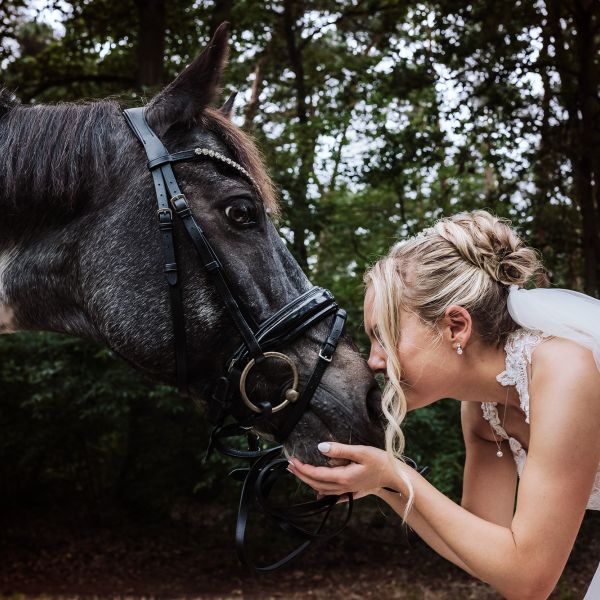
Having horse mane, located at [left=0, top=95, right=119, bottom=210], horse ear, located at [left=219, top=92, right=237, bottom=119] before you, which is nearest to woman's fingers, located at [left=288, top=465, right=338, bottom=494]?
horse mane, located at [left=0, top=95, right=119, bottom=210]

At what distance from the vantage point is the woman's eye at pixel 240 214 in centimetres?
217

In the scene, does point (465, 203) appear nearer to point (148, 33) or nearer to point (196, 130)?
point (148, 33)

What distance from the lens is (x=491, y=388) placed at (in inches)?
88.2

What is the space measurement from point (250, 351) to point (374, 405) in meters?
0.43

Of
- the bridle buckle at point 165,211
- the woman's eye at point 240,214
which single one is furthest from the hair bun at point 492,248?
the bridle buckle at point 165,211

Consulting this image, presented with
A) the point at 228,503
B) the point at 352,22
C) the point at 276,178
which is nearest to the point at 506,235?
the point at 276,178

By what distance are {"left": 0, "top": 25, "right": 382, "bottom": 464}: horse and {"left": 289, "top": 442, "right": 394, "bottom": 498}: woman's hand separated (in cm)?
14

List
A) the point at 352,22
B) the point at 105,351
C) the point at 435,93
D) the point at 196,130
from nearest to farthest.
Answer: the point at 196,130 < the point at 105,351 < the point at 435,93 < the point at 352,22

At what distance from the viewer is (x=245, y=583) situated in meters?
7.04

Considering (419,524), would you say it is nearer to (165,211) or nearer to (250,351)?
(250,351)

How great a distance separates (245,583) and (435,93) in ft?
19.4

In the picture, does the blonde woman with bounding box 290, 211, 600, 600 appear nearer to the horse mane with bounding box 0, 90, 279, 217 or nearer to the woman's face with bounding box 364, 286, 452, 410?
the woman's face with bounding box 364, 286, 452, 410

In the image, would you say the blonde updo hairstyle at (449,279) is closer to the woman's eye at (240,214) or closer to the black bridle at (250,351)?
the black bridle at (250,351)

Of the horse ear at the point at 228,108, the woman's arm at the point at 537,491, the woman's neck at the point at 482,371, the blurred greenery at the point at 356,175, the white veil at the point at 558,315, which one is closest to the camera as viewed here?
the woman's arm at the point at 537,491
